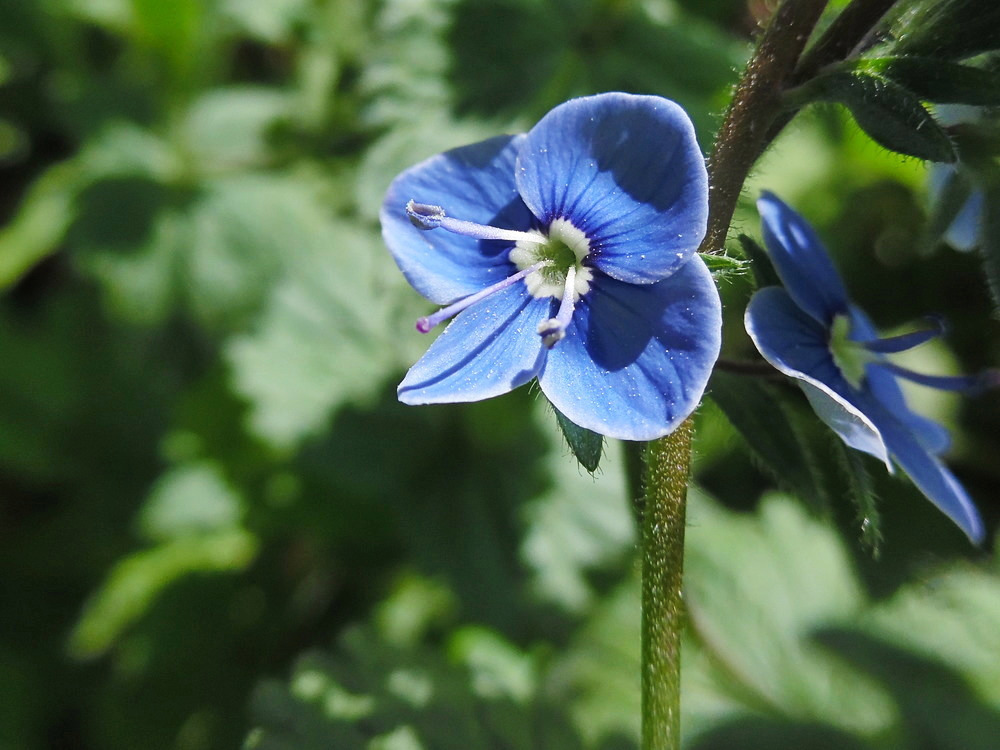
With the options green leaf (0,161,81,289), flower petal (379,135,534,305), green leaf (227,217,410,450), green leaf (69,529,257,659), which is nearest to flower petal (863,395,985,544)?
flower petal (379,135,534,305)

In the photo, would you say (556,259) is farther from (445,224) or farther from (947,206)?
(947,206)

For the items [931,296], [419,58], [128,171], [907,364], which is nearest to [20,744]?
[128,171]

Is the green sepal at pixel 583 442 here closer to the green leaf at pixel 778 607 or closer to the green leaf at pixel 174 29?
the green leaf at pixel 778 607

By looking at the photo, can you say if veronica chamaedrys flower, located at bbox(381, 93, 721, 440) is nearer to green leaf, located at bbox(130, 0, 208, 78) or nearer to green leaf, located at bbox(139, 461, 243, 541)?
green leaf, located at bbox(139, 461, 243, 541)

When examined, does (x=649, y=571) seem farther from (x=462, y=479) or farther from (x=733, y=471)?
(x=733, y=471)

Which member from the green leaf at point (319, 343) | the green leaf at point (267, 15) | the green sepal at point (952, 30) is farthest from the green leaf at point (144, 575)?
the green sepal at point (952, 30)

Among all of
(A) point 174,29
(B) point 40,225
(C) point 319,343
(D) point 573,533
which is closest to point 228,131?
(A) point 174,29
